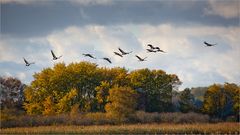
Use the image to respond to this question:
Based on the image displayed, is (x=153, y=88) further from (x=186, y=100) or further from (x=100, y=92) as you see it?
(x=100, y=92)

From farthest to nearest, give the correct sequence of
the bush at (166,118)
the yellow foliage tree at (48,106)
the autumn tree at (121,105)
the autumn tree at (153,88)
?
the autumn tree at (153,88) < the yellow foliage tree at (48,106) < the bush at (166,118) < the autumn tree at (121,105)

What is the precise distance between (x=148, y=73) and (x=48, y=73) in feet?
48.5

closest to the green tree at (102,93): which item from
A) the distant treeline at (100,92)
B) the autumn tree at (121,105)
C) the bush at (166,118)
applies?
the distant treeline at (100,92)

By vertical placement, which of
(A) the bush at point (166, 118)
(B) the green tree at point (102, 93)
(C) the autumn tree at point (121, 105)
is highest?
(B) the green tree at point (102, 93)

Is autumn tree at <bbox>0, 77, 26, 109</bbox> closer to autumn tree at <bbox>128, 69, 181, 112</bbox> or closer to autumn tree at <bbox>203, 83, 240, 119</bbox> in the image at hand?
autumn tree at <bbox>128, 69, 181, 112</bbox>

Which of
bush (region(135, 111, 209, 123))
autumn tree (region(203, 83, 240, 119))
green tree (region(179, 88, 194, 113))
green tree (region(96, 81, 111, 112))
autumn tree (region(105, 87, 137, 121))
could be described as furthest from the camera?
autumn tree (region(203, 83, 240, 119))

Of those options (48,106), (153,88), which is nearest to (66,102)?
(48,106)

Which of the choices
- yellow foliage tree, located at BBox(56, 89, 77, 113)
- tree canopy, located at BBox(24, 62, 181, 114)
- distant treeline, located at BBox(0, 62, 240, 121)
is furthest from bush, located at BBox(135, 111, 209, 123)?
yellow foliage tree, located at BBox(56, 89, 77, 113)

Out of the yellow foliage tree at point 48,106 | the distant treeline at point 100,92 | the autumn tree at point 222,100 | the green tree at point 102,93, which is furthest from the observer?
the autumn tree at point 222,100

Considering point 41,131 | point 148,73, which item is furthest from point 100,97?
point 41,131

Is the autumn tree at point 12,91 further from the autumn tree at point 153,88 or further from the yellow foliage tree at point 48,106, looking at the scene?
the autumn tree at point 153,88

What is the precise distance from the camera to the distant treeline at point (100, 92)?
2478 inches

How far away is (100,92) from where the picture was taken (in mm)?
65125

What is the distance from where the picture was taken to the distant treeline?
6294cm
